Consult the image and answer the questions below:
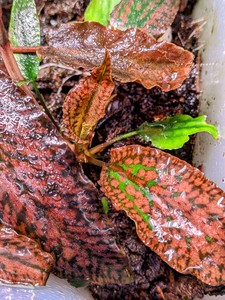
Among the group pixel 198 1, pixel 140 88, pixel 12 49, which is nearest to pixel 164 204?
pixel 140 88

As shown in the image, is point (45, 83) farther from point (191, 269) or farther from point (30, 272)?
point (191, 269)

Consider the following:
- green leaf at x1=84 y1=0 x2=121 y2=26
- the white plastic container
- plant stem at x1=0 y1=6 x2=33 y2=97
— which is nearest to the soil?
the white plastic container

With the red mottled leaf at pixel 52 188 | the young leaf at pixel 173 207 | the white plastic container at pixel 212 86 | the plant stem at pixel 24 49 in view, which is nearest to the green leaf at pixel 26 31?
the plant stem at pixel 24 49

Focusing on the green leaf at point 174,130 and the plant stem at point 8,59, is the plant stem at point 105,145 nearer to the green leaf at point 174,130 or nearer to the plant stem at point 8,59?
the green leaf at point 174,130

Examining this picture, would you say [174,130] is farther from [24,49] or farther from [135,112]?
[24,49]

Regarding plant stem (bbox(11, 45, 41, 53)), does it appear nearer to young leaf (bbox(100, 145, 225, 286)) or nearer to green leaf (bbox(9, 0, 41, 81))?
green leaf (bbox(9, 0, 41, 81))
